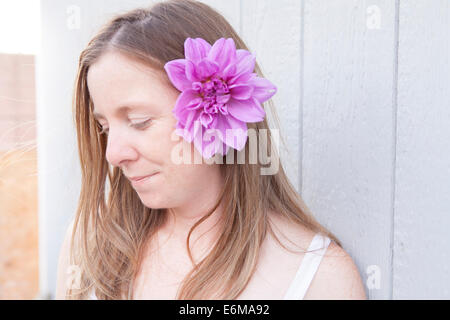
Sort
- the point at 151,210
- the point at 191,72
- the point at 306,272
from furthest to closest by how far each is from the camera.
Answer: the point at 151,210, the point at 306,272, the point at 191,72

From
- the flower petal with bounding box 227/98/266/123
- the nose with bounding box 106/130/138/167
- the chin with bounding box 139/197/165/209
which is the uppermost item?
the flower petal with bounding box 227/98/266/123

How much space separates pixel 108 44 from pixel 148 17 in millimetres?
→ 98

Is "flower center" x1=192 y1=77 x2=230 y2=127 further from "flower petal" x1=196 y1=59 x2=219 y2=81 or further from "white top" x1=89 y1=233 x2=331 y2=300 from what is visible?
"white top" x1=89 y1=233 x2=331 y2=300

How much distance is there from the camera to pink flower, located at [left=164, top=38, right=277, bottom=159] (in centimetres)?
85

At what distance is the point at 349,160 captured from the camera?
3.37ft

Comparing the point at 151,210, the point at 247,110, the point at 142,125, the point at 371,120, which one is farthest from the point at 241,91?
the point at 151,210

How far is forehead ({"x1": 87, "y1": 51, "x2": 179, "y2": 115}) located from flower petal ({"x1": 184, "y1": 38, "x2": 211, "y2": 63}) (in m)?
0.08

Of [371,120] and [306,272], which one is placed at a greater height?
[371,120]

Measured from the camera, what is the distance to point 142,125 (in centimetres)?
89

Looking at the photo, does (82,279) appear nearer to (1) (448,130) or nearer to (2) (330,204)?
(2) (330,204)

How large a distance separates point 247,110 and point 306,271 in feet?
1.13

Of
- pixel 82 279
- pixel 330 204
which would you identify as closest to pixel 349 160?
pixel 330 204

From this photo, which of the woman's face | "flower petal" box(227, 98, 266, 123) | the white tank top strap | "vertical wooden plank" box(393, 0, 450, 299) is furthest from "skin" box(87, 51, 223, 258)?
"vertical wooden plank" box(393, 0, 450, 299)

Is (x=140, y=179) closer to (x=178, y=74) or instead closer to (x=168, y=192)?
(x=168, y=192)
